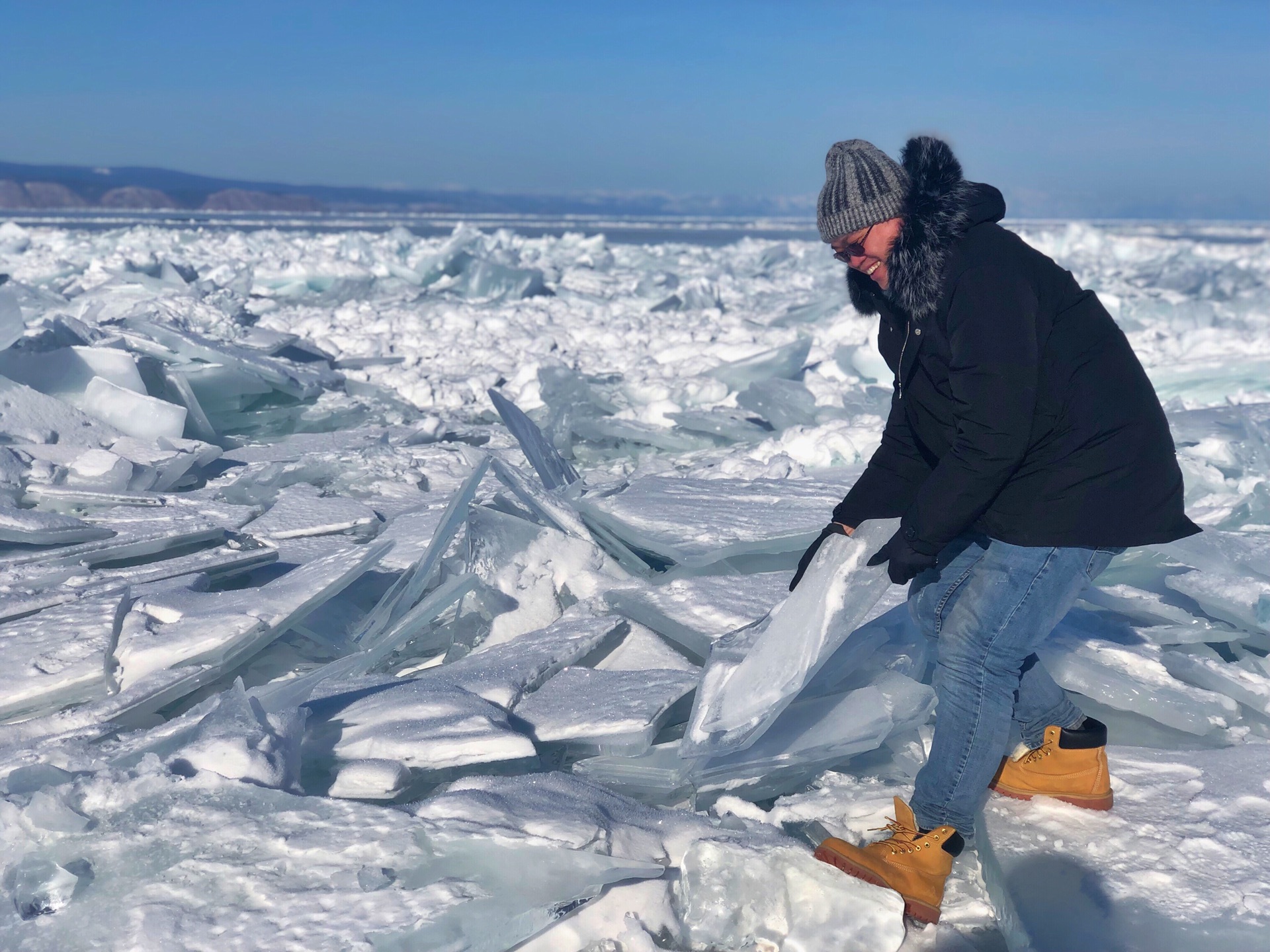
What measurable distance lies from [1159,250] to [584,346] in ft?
48.9

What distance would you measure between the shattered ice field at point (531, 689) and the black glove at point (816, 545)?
0.20 ft

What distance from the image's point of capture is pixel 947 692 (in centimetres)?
186

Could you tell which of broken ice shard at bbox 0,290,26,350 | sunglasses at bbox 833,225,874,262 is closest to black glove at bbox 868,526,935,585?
sunglasses at bbox 833,225,874,262

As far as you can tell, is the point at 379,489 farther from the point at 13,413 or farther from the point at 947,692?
the point at 947,692

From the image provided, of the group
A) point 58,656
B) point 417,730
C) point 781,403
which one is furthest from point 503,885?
point 781,403

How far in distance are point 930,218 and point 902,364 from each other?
11.6 inches

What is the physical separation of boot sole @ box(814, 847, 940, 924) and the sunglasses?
3.43 ft

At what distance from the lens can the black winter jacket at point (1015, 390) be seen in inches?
63.2

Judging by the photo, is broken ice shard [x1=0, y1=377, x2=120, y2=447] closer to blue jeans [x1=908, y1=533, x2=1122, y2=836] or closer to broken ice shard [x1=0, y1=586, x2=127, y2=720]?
broken ice shard [x1=0, y1=586, x2=127, y2=720]

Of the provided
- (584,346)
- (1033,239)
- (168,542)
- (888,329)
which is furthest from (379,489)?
(1033,239)

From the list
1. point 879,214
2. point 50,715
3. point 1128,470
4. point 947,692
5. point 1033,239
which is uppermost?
point 1033,239

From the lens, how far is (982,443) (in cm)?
163

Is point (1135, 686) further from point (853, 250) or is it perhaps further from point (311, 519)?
point (311, 519)

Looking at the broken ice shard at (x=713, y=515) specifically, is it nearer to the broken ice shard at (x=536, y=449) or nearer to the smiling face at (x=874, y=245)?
the broken ice shard at (x=536, y=449)
